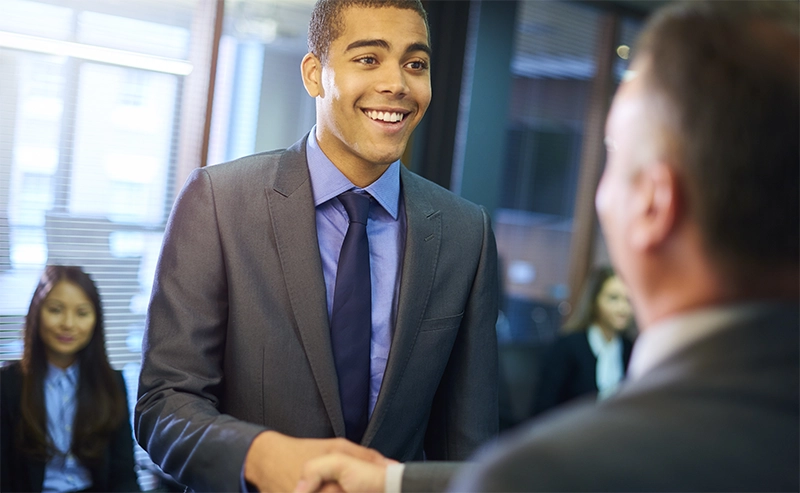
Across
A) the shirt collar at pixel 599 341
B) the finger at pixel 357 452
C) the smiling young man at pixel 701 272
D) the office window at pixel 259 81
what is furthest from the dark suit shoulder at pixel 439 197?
the shirt collar at pixel 599 341

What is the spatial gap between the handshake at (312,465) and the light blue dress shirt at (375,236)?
389mm

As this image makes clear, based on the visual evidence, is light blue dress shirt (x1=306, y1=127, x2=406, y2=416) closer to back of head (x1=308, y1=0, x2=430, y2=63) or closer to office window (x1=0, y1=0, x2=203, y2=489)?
back of head (x1=308, y1=0, x2=430, y2=63)

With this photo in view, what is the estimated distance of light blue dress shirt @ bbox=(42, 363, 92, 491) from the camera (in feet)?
9.30

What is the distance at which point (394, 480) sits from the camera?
1.25m

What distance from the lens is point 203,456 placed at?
144 cm

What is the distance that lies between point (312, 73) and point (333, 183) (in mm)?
308

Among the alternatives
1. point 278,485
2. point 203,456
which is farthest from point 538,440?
point 203,456

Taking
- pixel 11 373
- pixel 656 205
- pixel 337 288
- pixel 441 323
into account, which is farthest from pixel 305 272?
pixel 11 373

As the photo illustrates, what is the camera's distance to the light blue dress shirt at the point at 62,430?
284cm

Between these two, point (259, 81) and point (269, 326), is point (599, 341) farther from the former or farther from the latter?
point (269, 326)

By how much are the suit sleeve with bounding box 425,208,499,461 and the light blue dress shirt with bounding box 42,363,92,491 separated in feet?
5.13

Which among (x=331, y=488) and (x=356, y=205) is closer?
(x=331, y=488)

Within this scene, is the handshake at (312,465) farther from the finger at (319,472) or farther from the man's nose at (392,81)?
the man's nose at (392,81)

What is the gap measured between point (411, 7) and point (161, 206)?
1790 mm
